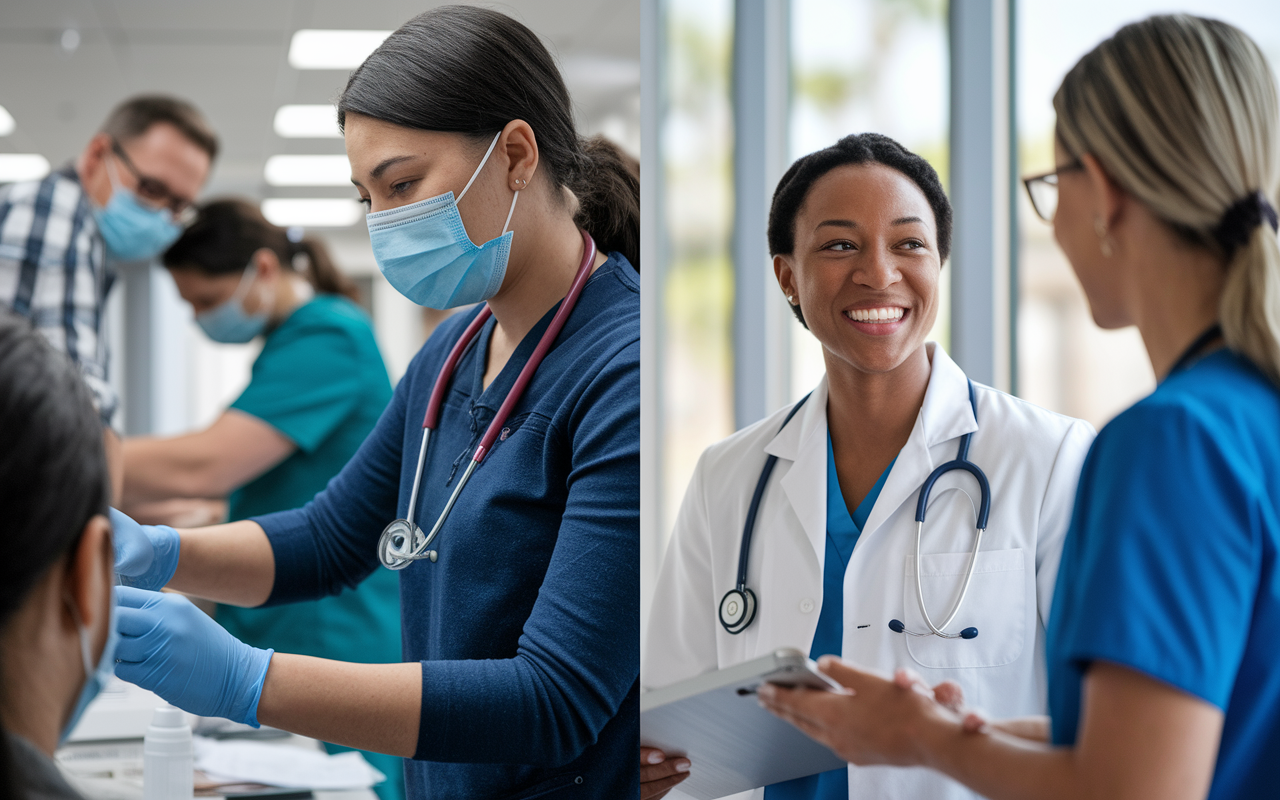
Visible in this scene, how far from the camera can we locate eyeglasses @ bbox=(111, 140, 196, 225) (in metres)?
1.00

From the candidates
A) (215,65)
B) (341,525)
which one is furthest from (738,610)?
(215,65)

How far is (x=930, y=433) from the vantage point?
95 centimetres

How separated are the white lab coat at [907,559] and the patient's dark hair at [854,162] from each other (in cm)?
15

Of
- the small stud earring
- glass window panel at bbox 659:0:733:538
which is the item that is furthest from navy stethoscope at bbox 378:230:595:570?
the small stud earring

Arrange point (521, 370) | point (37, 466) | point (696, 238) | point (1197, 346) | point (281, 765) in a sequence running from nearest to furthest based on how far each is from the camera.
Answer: point (37, 466)
point (1197, 346)
point (521, 370)
point (696, 238)
point (281, 765)

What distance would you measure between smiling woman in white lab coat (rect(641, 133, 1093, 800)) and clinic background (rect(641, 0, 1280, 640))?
5cm

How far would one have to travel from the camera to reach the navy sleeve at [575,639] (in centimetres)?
92

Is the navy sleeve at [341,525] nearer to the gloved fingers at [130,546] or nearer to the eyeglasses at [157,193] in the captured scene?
the gloved fingers at [130,546]

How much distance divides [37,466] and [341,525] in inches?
16.7

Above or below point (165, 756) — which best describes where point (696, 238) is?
above

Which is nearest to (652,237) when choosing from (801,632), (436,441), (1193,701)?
(436,441)

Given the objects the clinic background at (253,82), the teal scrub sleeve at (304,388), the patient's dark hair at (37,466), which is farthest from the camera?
the teal scrub sleeve at (304,388)

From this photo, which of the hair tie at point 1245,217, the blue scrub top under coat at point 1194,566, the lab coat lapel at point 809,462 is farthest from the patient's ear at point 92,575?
the hair tie at point 1245,217

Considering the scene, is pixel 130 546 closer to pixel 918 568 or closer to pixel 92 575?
pixel 92 575
